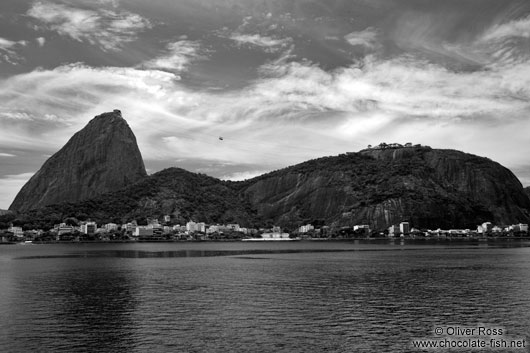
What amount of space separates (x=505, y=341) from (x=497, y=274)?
4756 cm

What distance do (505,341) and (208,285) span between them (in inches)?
1552

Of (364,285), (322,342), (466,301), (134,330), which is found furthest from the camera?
(364,285)

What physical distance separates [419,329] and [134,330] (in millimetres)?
22321

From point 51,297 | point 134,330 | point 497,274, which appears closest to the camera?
point 134,330

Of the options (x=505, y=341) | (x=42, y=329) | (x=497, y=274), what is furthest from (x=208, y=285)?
(x=497, y=274)

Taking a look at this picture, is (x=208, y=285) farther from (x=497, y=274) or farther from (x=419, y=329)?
(x=497, y=274)

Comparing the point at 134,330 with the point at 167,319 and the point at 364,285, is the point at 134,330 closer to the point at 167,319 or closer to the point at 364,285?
the point at 167,319

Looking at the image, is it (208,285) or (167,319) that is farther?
(208,285)

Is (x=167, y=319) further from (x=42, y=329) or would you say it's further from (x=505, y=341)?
(x=505, y=341)

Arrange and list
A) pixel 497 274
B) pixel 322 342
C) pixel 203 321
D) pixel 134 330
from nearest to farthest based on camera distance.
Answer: pixel 322 342, pixel 134 330, pixel 203 321, pixel 497 274

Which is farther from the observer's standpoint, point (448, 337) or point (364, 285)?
point (364, 285)

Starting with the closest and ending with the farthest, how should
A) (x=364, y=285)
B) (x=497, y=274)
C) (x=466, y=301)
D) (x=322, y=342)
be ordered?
(x=322, y=342) < (x=466, y=301) < (x=364, y=285) < (x=497, y=274)

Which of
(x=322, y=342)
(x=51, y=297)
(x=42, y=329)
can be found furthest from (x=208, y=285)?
(x=322, y=342)

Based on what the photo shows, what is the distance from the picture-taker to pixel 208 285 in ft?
218
